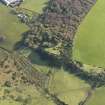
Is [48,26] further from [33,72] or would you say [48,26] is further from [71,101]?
[71,101]

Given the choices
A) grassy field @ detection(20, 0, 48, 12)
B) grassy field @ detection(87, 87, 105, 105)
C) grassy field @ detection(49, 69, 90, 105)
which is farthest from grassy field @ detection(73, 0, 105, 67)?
grassy field @ detection(20, 0, 48, 12)

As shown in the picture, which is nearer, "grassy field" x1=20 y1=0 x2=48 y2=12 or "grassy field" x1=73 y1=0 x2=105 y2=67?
"grassy field" x1=73 y1=0 x2=105 y2=67

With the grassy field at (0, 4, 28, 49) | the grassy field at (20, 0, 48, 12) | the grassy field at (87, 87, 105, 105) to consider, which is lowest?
the grassy field at (87, 87, 105, 105)

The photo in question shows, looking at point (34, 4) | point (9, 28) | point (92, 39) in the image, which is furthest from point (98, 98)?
point (34, 4)

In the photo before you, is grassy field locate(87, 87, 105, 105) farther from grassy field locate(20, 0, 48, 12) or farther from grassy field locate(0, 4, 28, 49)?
grassy field locate(20, 0, 48, 12)

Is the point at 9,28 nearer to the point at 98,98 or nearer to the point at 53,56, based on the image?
the point at 53,56

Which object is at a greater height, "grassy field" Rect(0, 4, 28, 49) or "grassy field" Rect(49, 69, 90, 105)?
"grassy field" Rect(0, 4, 28, 49)

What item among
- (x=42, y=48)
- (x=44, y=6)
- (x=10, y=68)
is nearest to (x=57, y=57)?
(x=42, y=48)

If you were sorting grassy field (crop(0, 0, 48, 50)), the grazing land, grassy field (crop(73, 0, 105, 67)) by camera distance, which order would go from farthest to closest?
1. grassy field (crop(0, 0, 48, 50))
2. grassy field (crop(73, 0, 105, 67))
3. the grazing land
